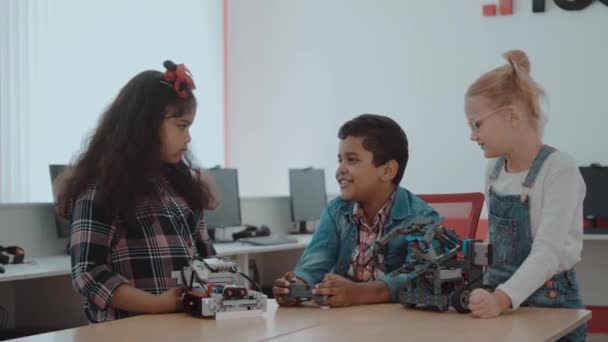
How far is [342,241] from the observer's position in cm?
239

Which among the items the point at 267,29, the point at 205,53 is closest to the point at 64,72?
the point at 205,53

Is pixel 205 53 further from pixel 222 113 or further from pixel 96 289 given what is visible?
pixel 96 289

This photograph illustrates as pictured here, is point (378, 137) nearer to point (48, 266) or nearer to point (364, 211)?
point (364, 211)

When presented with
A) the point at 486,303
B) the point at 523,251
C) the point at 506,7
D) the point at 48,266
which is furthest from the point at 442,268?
the point at 506,7

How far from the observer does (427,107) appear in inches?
226

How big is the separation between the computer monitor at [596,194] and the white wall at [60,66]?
2.43 meters

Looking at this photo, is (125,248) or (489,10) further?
(489,10)

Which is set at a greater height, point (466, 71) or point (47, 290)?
point (466, 71)

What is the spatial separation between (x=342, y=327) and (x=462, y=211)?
1.13m

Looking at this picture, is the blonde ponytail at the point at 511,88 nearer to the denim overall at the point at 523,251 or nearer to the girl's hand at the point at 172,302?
the denim overall at the point at 523,251

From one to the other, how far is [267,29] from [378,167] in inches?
160

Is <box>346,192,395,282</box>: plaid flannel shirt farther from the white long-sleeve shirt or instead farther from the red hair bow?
the red hair bow

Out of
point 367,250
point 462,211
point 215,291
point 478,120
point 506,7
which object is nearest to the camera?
point 215,291

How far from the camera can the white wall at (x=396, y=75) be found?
5344 millimetres
